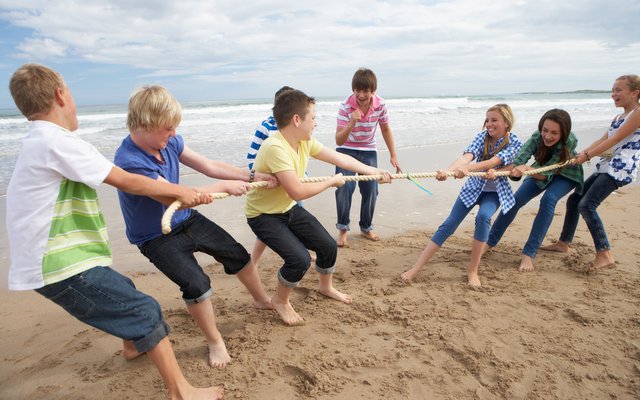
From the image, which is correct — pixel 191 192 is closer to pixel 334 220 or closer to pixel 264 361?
pixel 264 361

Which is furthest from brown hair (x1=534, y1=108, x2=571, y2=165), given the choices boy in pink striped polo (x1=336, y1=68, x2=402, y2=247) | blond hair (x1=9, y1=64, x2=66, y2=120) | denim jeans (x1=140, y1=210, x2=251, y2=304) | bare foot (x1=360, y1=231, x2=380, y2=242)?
blond hair (x1=9, y1=64, x2=66, y2=120)

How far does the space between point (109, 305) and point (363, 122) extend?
10.8 ft

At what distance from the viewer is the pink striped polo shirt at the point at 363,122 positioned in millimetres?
4664

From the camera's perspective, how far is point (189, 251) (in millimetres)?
2607

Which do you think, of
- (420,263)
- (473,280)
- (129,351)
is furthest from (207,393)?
(473,280)

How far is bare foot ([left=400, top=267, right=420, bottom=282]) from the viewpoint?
12.3ft

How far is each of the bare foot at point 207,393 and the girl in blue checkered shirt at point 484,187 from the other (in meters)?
1.93

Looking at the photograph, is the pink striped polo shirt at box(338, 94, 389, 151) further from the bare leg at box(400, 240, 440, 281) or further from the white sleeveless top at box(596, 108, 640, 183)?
the white sleeveless top at box(596, 108, 640, 183)

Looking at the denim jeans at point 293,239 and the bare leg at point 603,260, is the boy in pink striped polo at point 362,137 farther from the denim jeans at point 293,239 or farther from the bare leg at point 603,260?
the bare leg at point 603,260

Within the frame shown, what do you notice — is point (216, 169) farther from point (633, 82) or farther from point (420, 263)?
point (633, 82)

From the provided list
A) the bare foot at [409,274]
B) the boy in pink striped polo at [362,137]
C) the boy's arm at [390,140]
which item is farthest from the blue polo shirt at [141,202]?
the boy's arm at [390,140]

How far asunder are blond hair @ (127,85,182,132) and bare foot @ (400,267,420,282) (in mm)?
2302

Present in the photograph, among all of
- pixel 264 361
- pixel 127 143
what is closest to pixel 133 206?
pixel 127 143

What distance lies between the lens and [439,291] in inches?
139
